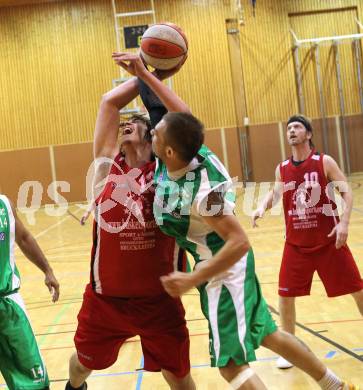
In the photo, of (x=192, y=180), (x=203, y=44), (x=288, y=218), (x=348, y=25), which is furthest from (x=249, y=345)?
(x=348, y=25)

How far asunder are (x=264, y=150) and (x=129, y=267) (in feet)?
60.8

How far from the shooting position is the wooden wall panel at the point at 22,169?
818 inches

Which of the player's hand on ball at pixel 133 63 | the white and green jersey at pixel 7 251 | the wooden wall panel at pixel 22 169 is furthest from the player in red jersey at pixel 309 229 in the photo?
the wooden wall panel at pixel 22 169

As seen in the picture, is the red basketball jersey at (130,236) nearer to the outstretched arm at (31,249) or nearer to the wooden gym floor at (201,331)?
the outstretched arm at (31,249)

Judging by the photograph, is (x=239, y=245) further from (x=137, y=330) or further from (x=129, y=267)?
(x=137, y=330)

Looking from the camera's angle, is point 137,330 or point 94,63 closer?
point 137,330

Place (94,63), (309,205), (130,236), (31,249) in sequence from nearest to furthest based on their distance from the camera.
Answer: (130,236), (31,249), (309,205), (94,63)

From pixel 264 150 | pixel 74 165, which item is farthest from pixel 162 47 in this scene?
pixel 264 150

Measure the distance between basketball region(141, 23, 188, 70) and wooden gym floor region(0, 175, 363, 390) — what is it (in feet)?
7.53

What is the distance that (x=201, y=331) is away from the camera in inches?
223

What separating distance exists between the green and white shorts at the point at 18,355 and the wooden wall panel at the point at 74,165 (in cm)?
1771

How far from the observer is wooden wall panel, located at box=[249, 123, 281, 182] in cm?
2123

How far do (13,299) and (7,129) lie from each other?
18.5 meters

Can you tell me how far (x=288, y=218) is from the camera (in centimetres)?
488
